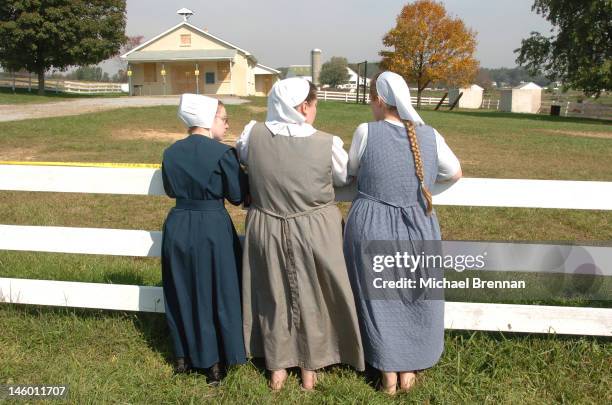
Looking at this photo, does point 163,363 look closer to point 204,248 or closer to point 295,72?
point 204,248

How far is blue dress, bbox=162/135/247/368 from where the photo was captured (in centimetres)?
276

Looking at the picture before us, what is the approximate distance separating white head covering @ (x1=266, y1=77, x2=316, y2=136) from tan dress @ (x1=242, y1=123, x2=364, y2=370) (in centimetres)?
4

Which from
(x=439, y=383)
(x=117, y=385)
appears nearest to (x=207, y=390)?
(x=117, y=385)

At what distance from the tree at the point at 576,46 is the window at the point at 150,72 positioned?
30.6 m

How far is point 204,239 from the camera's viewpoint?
2807 mm

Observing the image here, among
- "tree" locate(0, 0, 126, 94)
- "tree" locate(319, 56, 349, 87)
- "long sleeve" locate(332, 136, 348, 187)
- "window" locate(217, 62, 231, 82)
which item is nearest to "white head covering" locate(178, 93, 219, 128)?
"long sleeve" locate(332, 136, 348, 187)

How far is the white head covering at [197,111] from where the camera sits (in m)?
2.81

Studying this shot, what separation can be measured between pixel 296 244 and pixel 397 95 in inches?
35.5

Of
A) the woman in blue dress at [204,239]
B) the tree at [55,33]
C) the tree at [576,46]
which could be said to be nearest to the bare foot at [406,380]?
the woman in blue dress at [204,239]

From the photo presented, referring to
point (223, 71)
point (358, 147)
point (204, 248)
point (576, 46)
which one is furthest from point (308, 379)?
point (223, 71)

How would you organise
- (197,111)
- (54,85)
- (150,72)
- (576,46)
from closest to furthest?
1. (197,111)
2. (576,46)
3. (150,72)
4. (54,85)

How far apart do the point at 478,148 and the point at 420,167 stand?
12261 millimetres

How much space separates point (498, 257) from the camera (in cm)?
344

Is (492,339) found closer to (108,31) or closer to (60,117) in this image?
(60,117)
